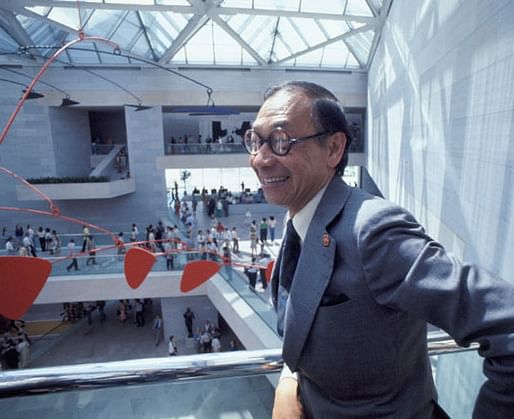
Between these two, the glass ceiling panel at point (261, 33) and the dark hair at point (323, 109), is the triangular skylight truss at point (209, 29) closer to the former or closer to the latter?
the glass ceiling panel at point (261, 33)

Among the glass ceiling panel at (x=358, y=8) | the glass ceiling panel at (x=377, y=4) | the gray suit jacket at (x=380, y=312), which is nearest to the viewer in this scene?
the gray suit jacket at (x=380, y=312)

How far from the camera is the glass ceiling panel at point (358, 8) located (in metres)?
13.8

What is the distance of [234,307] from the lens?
9.89 m

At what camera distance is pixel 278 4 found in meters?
14.3

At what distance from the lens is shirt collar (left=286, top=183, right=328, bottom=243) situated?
3.67ft

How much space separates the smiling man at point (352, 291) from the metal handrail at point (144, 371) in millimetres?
234

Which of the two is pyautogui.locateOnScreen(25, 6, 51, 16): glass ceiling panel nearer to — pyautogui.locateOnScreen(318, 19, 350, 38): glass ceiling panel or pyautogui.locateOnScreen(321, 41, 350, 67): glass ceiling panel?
pyautogui.locateOnScreen(318, 19, 350, 38): glass ceiling panel

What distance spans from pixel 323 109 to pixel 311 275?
542mm

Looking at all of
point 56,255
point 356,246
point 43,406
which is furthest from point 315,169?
point 56,255

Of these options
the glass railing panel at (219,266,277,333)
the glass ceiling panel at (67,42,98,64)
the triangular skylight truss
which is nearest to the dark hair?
the glass railing panel at (219,266,277,333)

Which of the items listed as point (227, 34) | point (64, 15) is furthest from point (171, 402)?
point (227, 34)

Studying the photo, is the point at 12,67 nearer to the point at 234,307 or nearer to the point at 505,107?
the point at 234,307

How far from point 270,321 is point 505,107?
5.60 meters

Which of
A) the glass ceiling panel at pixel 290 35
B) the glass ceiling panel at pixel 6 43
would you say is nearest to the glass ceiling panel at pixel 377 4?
the glass ceiling panel at pixel 290 35
